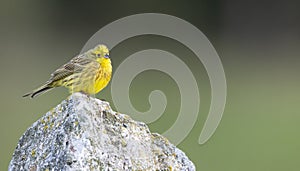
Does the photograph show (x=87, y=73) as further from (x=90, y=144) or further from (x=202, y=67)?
(x=202, y=67)

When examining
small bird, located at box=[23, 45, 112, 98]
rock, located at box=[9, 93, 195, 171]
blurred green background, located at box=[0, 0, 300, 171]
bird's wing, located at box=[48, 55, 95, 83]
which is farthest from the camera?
blurred green background, located at box=[0, 0, 300, 171]

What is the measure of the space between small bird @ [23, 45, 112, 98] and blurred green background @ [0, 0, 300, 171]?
4.92 m

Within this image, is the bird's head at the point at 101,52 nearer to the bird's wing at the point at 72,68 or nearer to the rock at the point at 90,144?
the bird's wing at the point at 72,68

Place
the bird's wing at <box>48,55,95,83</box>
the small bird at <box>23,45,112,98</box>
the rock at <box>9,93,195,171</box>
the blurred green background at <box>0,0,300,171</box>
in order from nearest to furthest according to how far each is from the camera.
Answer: the rock at <box>9,93,195,171</box> < the small bird at <box>23,45,112,98</box> < the bird's wing at <box>48,55,95,83</box> < the blurred green background at <box>0,0,300,171</box>

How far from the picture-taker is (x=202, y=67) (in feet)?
67.1

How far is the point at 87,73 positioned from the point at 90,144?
1.57 meters

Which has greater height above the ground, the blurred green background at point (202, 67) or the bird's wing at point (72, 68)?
the blurred green background at point (202, 67)

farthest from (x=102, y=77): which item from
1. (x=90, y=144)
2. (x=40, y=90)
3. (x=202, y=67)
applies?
(x=202, y=67)

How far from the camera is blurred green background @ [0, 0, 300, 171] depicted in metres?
13.9

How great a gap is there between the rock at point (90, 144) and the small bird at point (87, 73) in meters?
0.99

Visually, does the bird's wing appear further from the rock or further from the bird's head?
the rock

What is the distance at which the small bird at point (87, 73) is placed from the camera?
534 centimetres

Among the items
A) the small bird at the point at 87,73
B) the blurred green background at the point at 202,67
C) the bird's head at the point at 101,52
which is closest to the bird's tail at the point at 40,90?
the small bird at the point at 87,73

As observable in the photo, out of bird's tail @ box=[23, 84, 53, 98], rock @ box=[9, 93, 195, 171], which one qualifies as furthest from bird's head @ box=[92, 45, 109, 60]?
rock @ box=[9, 93, 195, 171]
